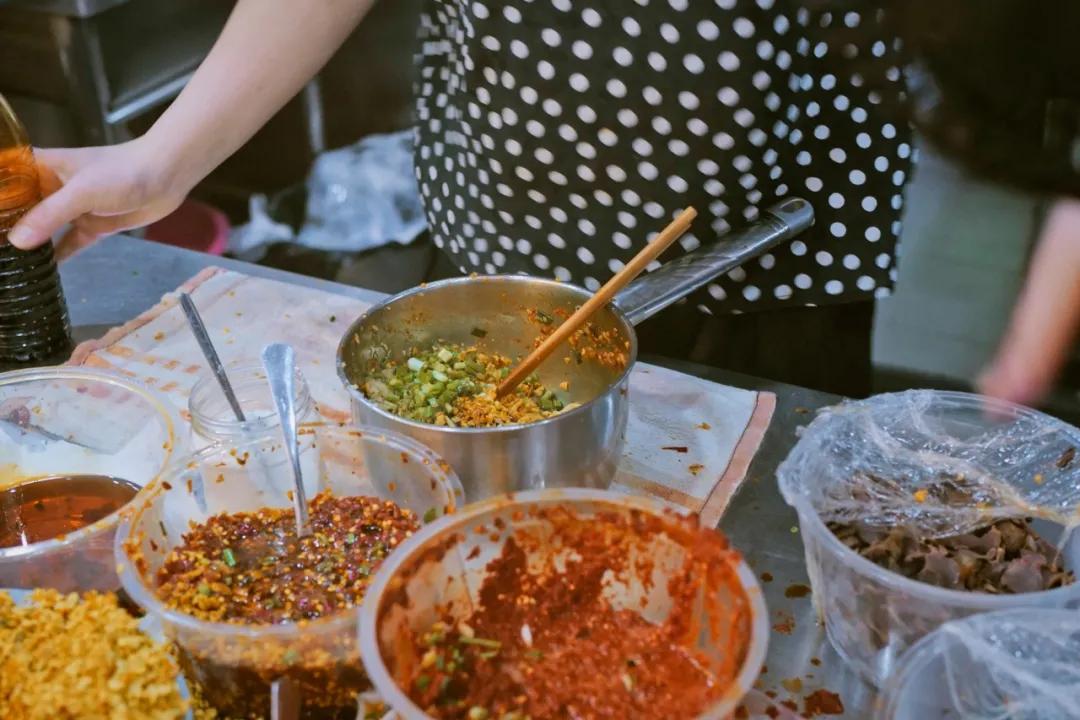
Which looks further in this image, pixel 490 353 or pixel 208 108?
pixel 208 108

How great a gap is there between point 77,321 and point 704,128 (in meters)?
0.94

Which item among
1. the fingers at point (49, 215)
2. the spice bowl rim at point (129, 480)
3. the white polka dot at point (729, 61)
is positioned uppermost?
the white polka dot at point (729, 61)

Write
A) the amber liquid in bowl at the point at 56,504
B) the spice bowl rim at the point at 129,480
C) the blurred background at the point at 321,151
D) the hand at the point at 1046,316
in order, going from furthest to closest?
the blurred background at the point at 321,151 → the hand at the point at 1046,316 → the amber liquid in bowl at the point at 56,504 → the spice bowl rim at the point at 129,480

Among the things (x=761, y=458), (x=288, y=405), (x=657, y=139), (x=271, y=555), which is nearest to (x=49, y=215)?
(x=288, y=405)

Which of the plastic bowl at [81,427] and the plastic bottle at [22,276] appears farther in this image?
the plastic bottle at [22,276]

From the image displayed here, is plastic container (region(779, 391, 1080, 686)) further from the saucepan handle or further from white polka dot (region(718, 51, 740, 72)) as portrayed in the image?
white polka dot (region(718, 51, 740, 72))

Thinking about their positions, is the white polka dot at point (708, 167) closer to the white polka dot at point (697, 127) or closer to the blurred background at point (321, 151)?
the white polka dot at point (697, 127)

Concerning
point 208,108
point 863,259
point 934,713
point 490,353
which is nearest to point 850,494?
point 934,713

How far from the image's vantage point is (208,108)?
4.47 feet

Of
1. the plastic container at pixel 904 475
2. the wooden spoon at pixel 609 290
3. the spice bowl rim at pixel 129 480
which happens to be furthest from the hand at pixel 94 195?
the plastic container at pixel 904 475

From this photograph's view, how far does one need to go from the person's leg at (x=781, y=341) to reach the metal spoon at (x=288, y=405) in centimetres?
65

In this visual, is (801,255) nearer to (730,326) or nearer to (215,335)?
(730,326)

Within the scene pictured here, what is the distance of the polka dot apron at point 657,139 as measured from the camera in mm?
1220

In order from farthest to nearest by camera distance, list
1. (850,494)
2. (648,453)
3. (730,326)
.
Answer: (730,326)
(648,453)
(850,494)
